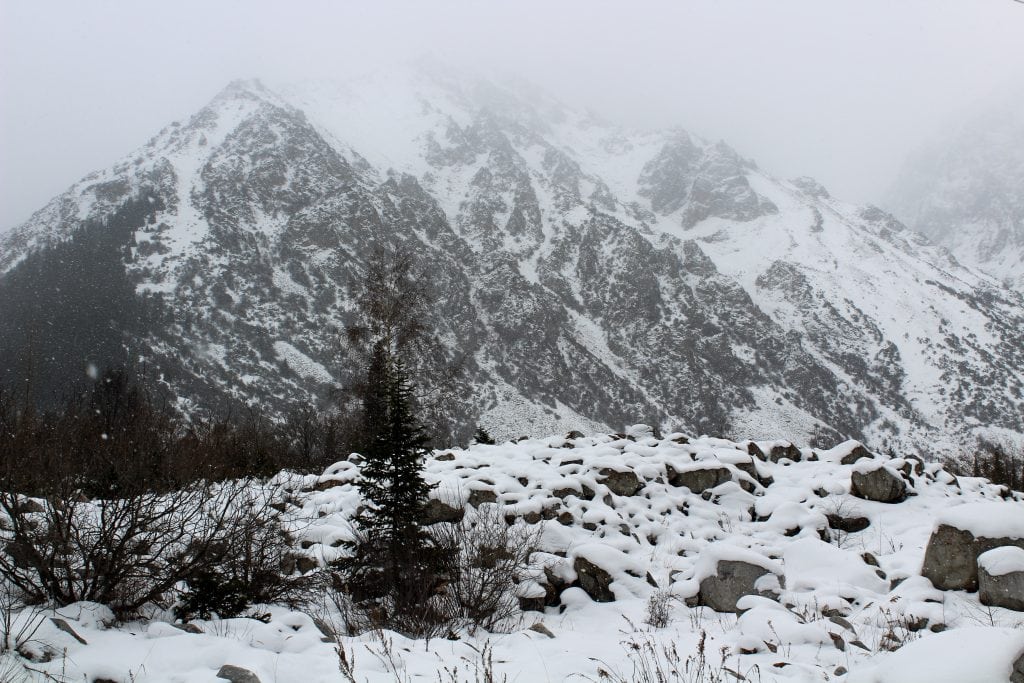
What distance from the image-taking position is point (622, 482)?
38.7 ft

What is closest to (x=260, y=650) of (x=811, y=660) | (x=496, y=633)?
(x=496, y=633)

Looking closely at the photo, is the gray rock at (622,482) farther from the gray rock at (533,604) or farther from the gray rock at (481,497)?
the gray rock at (533,604)

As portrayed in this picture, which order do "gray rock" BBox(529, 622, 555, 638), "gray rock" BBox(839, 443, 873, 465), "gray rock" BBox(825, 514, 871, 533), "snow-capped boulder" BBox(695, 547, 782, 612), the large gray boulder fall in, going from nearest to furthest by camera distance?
1. "gray rock" BBox(529, 622, 555, 638)
2. the large gray boulder
3. "snow-capped boulder" BBox(695, 547, 782, 612)
4. "gray rock" BBox(825, 514, 871, 533)
5. "gray rock" BBox(839, 443, 873, 465)

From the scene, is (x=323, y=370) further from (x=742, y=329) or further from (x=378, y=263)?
(x=742, y=329)

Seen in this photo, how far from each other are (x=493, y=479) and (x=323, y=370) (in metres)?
104

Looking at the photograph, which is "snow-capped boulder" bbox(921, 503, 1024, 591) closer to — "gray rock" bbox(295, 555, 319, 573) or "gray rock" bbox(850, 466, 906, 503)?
"gray rock" bbox(850, 466, 906, 503)

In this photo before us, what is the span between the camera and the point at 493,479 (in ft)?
36.8

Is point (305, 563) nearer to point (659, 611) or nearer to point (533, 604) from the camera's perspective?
point (533, 604)

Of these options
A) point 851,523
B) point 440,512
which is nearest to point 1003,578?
point 851,523

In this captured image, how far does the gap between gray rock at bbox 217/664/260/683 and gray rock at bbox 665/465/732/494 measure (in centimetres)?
1018

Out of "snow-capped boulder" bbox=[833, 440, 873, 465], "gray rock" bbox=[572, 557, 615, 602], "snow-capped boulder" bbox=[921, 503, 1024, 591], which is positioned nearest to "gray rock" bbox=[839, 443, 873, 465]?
"snow-capped boulder" bbox=[833, 440, 873, 465]

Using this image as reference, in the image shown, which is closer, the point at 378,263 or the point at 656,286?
the point at 378,263

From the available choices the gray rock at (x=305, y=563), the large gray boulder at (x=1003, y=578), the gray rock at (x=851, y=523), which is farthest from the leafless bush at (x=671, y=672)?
the gray rock at (x=851, y=523)

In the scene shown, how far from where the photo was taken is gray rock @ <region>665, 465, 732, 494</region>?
12211 millimetres
